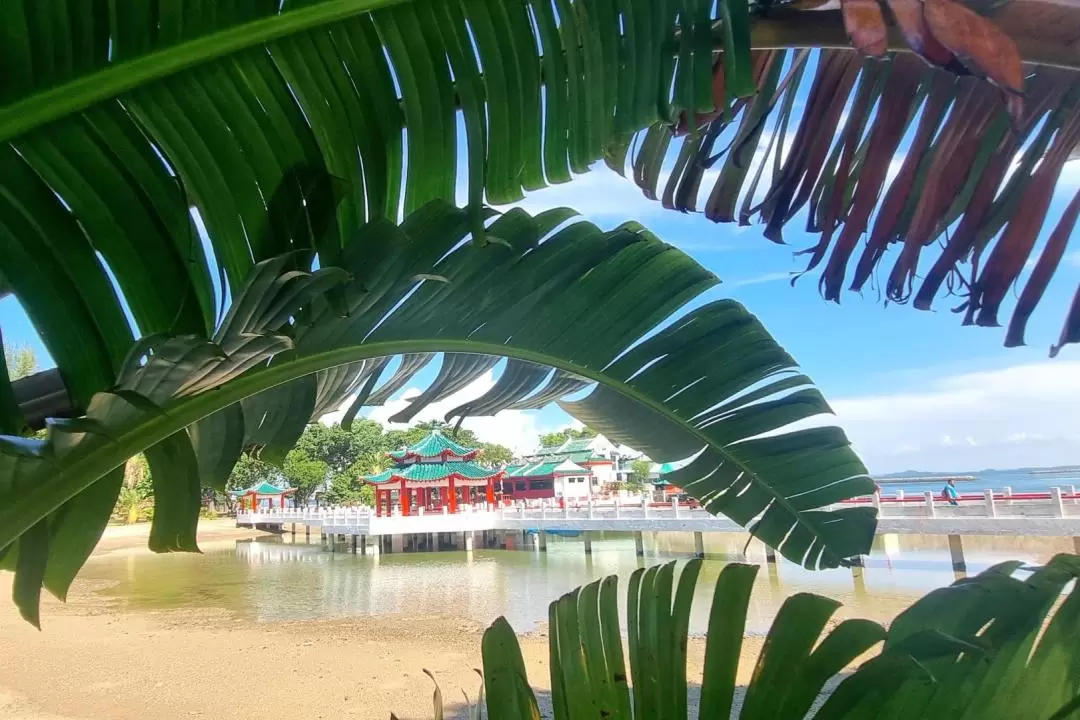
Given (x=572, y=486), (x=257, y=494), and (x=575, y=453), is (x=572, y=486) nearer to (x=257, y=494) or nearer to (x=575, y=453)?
(x=575, y=453)

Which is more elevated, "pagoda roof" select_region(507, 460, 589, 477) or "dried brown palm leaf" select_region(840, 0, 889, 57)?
"dried brown palm leaf" select_region(840, 0, 889, 57)

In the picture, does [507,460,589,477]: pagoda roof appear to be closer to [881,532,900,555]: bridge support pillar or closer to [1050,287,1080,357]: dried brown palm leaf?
[881,532,900,555]: bridge support pillar

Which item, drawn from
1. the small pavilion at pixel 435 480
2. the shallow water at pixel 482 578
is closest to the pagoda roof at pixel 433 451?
the small pavilion at pixel 435 480

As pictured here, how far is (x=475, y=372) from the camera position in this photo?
23.2 inches

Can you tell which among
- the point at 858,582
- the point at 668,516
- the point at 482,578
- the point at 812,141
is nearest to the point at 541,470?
the point at 482,578

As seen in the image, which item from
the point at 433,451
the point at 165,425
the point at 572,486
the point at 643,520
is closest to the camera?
the point at 165,425

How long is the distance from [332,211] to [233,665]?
22.7 feet

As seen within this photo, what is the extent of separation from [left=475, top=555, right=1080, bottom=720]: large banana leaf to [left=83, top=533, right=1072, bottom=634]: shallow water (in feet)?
18.7

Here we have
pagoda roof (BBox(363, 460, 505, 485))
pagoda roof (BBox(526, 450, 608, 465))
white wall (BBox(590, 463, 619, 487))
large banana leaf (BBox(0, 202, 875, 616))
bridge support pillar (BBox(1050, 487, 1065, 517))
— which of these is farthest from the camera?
white wall (BBox(590, 463, 619, 487))

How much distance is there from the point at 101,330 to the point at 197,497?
10 centimetres

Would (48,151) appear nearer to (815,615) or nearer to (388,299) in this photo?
(388,299)

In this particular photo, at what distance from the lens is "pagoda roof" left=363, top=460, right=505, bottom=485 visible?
13.5 m

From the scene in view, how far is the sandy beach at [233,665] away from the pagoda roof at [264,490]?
1039 centimetres

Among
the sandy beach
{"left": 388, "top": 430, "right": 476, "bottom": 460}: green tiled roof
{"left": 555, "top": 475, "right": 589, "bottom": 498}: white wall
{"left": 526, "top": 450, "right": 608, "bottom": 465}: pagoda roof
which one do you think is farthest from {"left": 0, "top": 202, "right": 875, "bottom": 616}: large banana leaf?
{"left": 526, "top": 450, "right": 608, "bottom": 465}: pagoda roof
